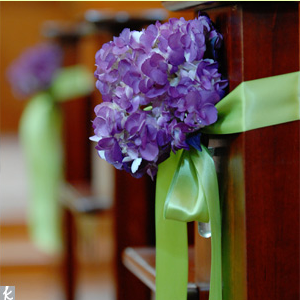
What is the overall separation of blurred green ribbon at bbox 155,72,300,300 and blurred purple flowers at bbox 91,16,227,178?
0.04 metres

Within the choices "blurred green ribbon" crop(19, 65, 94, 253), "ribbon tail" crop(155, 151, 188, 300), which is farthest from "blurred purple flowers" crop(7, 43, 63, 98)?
"ribbon tail" crop(155, 151, 188, 300)

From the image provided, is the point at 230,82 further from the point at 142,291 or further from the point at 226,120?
the point at 142,291

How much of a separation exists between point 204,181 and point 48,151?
2.10 m

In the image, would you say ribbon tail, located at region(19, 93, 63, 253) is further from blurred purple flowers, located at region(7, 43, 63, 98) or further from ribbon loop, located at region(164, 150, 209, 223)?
ribbon loop, located at region(164, 150, 209, 223)

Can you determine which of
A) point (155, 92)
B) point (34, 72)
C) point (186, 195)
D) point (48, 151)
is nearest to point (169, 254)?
point (186, 195)

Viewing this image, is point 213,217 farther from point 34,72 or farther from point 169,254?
point 34,72

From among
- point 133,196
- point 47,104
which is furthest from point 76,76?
point 133,196

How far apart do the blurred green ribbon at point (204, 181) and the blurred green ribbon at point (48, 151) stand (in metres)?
1.98

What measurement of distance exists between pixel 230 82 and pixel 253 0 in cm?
11

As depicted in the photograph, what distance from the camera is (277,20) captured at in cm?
90

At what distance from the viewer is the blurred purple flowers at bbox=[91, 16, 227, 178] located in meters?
0.88

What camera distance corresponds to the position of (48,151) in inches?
117

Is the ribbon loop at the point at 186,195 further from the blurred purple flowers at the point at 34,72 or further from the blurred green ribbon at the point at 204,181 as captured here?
the blurred purple flowers at the point at 34,72

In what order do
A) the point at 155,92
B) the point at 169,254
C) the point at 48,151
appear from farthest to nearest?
1. the point at 48,151
2. the point at 169,254
3. the point at 155,92
